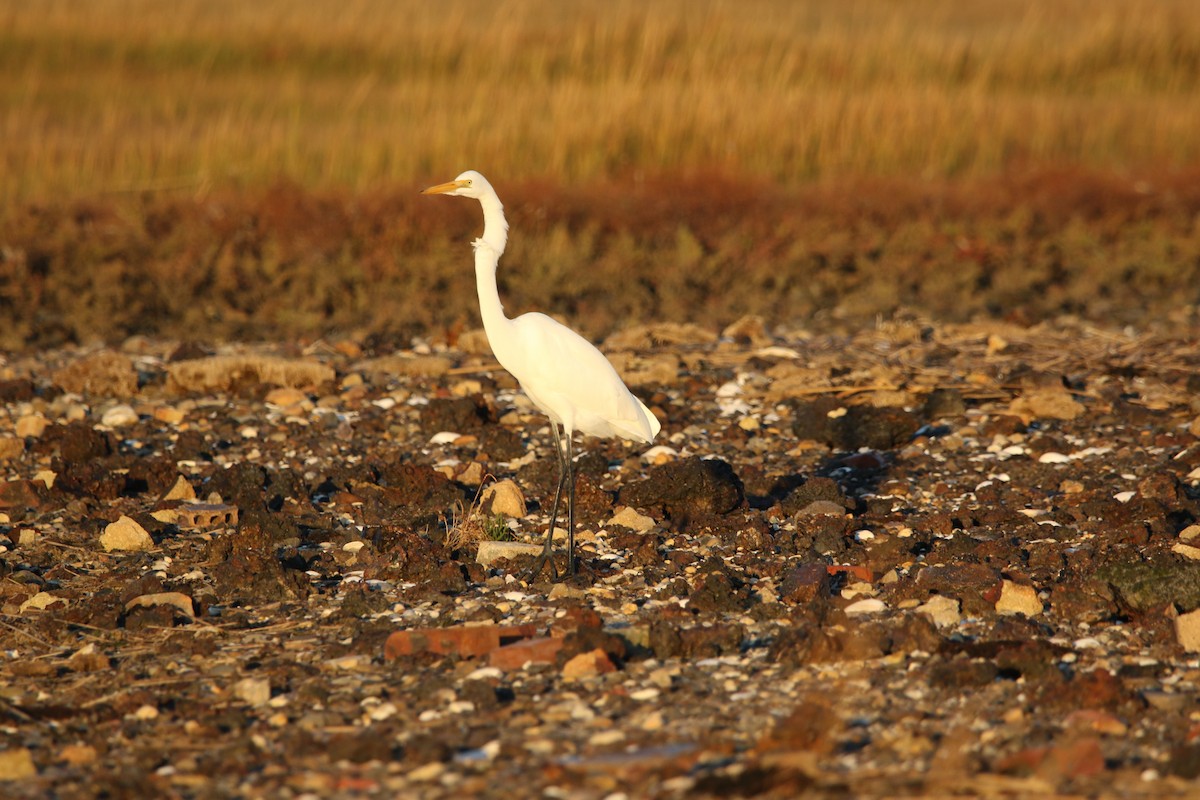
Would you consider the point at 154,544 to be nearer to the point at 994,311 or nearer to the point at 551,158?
the point at 994,311

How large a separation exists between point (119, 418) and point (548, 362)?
2.97 meters

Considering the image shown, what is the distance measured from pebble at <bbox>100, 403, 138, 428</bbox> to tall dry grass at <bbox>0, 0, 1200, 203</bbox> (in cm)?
476

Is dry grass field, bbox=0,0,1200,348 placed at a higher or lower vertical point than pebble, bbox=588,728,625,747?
higher

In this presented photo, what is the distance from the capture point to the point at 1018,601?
185 inches

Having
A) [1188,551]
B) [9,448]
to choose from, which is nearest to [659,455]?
[1188,551]

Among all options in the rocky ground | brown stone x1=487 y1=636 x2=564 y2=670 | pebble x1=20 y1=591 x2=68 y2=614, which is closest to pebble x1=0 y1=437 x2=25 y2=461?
the rocky ground

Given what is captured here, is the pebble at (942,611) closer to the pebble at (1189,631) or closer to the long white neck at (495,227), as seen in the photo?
the pebble at (1189,631)

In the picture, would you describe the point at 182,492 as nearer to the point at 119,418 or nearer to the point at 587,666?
the point at 119,418

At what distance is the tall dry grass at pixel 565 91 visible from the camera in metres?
12.5

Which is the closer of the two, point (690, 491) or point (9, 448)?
point (690, 491)

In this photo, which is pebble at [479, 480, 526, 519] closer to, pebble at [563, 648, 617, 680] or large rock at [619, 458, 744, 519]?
large rock at [619, 458, 744, 519]

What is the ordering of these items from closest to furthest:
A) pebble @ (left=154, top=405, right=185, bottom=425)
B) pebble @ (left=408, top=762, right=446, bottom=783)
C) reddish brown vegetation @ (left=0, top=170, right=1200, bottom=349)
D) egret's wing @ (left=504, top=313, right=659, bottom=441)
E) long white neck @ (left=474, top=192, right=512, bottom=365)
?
pebble @ (left=408, top=762, right=446, bottom=783) < long white neck @ (left=474, top=192, right=512, bottom=365) < egret's wing @ (left=504, top=313, right=659, bottom=441) < pebble @ (left=154, top=405, right=185, bottom=425) < reddish brown vegetation @ (left=0, top=170, right=1200, bottom=349)

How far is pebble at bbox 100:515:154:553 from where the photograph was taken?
5.59m

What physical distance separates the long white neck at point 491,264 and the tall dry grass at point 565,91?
6.76m
